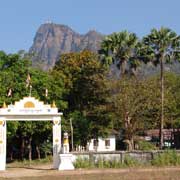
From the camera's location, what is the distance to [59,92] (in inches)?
1874

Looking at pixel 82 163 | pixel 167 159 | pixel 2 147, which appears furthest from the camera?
pixel 167 159

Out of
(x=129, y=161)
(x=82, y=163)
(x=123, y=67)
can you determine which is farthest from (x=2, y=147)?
(x=123, y=67)

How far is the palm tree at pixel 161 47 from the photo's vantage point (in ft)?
175

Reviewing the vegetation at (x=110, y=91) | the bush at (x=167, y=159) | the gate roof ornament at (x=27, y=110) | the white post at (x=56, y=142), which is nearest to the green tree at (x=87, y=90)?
the vegetation at (x=110, y=91)

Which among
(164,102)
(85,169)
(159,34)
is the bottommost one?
(85,169)

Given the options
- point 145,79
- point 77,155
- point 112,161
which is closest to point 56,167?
point 77,155

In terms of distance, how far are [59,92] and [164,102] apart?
12685 millimetres

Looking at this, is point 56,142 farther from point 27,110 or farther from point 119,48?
point 119,48

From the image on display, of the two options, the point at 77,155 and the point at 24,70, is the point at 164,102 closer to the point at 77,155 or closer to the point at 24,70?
the point at 24,70

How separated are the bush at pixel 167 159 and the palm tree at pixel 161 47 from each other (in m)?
19.8

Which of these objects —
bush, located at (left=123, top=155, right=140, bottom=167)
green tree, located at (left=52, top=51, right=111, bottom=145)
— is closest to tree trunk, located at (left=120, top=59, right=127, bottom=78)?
green tree, located at (left=52, top=51, right=111, bottom=145)

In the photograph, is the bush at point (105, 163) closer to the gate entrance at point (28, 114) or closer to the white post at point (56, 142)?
the white post at point (56, 142)

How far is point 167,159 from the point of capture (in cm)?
3259

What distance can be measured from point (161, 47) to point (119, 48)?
4.62m
